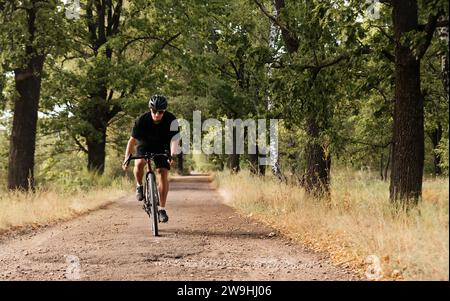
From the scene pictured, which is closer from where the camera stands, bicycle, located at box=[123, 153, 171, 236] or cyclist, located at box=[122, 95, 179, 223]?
bicycle, located at box=[123, 153, 171, 236]

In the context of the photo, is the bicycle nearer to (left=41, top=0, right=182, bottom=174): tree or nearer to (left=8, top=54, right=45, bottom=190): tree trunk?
(left=8, top=54, right=45, bottom=190): tree trunk

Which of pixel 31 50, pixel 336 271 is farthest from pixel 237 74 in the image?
pixel 336 271

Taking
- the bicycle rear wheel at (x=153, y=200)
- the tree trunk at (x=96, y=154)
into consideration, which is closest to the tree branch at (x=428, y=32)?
the bicycle rear wheel at (x=153, y=200)

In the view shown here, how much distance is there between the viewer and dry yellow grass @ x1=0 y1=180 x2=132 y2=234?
10110mm

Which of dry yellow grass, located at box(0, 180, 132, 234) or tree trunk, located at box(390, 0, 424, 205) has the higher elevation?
tree trunk, located at box(390, 0, 424, 205)

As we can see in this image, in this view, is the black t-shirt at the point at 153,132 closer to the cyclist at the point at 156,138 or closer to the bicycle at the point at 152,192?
the cyclist at the point at 156,138

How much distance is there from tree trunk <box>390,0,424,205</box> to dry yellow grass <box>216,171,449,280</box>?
382mm

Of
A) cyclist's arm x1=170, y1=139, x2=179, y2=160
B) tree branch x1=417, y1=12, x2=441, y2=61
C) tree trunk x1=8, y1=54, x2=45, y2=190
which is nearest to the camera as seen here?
tree branch x1=417, y1=12, x2=441, y2=61

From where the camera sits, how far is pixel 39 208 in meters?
11.5

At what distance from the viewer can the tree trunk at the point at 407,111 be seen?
7691 mm

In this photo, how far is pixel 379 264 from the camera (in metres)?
5.45

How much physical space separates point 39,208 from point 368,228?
7.67 m

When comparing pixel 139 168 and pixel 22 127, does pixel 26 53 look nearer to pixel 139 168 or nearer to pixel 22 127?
pixel 22 127

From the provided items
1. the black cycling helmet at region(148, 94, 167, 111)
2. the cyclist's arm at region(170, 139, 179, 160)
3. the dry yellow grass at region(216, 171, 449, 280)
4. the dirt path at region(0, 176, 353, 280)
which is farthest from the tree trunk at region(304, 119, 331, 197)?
the black cycling helmet at region(148, 94, 167, 111)
